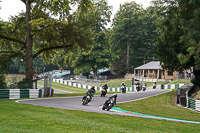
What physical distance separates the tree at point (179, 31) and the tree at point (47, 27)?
323 inches

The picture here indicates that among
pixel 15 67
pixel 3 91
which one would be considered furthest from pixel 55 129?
pixel 15 67

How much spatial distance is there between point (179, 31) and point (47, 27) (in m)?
12.7

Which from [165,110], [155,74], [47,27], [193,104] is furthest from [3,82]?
[155,74]

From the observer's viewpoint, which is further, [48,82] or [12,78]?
[48,82]

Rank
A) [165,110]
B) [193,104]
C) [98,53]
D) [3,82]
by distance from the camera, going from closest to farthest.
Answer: [165,110] < [193,104] < [3,82] < [98,53]

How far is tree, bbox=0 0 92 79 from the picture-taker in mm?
25281

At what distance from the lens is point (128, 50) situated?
7694cm

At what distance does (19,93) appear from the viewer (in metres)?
22.0

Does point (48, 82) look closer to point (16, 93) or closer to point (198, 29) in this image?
point (16, 93)

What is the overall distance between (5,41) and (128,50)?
51.8 metres

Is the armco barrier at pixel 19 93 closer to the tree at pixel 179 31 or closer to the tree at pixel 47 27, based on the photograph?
the tree at pixel 47 27

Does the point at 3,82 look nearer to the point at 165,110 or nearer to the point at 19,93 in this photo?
the point at 19,93

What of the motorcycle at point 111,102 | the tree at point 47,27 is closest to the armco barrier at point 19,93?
the tree at point 47,27

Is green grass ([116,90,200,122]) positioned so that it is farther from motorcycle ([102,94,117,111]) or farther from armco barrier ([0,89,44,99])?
armco barrier ([0,89,44,99])
